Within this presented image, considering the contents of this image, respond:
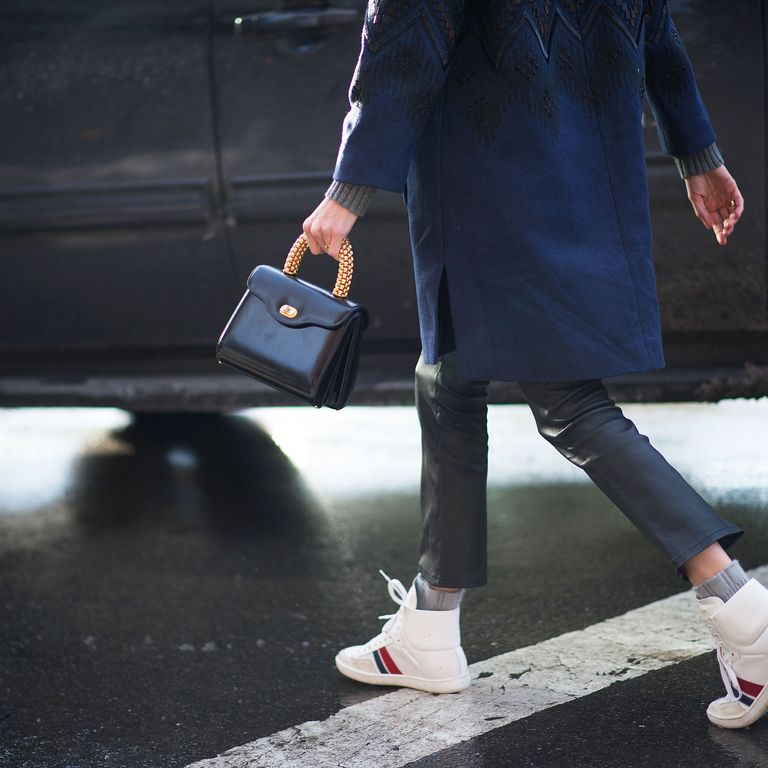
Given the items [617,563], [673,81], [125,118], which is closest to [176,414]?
[125,118]

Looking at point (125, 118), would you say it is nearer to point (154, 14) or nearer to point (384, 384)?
point (154, 14)

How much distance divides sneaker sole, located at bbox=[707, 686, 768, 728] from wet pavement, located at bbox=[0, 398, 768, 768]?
0.02 metres

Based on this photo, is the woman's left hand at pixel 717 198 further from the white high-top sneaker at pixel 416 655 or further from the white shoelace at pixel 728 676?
the white high-top sneaker at pixel 416 655

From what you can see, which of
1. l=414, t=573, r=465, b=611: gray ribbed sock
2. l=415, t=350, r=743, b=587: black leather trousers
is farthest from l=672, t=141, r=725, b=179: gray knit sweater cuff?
l=414, t=573, r=465, b=611: gray ribbed sock

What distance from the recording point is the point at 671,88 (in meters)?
2.06

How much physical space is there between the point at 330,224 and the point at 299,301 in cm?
16

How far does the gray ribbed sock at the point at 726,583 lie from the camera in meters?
1.84

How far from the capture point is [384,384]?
3018mm

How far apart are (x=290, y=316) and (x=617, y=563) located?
1.21 metres

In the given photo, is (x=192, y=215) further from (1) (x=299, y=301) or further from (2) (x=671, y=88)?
(2) (x=671, y=88)

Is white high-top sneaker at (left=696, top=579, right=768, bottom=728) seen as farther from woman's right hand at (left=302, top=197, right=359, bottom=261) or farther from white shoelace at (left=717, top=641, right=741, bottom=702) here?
woman's right hand at (left=302, top=197, right=359, bottom=261)

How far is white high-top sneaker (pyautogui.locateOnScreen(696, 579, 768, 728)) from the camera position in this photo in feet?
5.98

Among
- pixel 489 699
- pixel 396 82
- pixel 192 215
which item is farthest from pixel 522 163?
pixel 192 215

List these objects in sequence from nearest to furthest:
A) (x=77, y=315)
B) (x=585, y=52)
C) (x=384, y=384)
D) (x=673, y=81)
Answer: (x=585, y=52) < (x=673, y=81) < (x=384, y=384) < (x=77, y=315)
